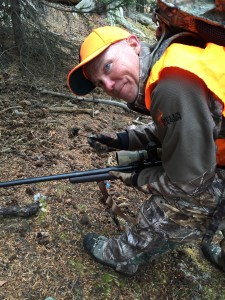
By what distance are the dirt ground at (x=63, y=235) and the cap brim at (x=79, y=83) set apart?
1346 millimetres

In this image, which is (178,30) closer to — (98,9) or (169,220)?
(169,220)

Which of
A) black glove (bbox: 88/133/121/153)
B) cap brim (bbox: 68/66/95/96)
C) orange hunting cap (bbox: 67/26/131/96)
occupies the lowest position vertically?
black glove (bbox: 88/133/121/153)

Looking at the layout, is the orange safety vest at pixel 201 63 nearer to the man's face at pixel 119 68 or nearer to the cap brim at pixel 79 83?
the man's face at pixel 119 68

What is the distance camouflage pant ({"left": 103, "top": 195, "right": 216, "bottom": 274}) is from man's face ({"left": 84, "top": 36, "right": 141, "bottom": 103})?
35.7 inches

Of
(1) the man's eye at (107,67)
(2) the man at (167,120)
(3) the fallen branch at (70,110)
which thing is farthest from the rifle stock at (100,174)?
(3) the fallen branch at (70,110)

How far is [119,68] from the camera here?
2.60 metres

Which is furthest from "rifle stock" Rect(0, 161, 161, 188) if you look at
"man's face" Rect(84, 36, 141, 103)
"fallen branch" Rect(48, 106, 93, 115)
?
"fallen branch" Rect(48, 106, 93, 115)

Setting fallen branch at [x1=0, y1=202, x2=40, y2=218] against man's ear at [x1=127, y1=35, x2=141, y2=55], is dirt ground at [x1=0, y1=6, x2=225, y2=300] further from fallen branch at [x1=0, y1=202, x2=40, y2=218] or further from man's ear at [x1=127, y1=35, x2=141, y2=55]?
man's ear at [x1=127, y1=35, x2=141, y2=55]

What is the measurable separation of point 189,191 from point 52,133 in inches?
104

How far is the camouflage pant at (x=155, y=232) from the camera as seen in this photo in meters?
2.85

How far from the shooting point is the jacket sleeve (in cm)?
224

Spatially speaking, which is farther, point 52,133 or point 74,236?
point 52,133

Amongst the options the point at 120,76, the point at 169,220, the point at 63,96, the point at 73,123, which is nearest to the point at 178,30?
the point at 120,76

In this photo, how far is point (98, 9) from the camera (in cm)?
649
